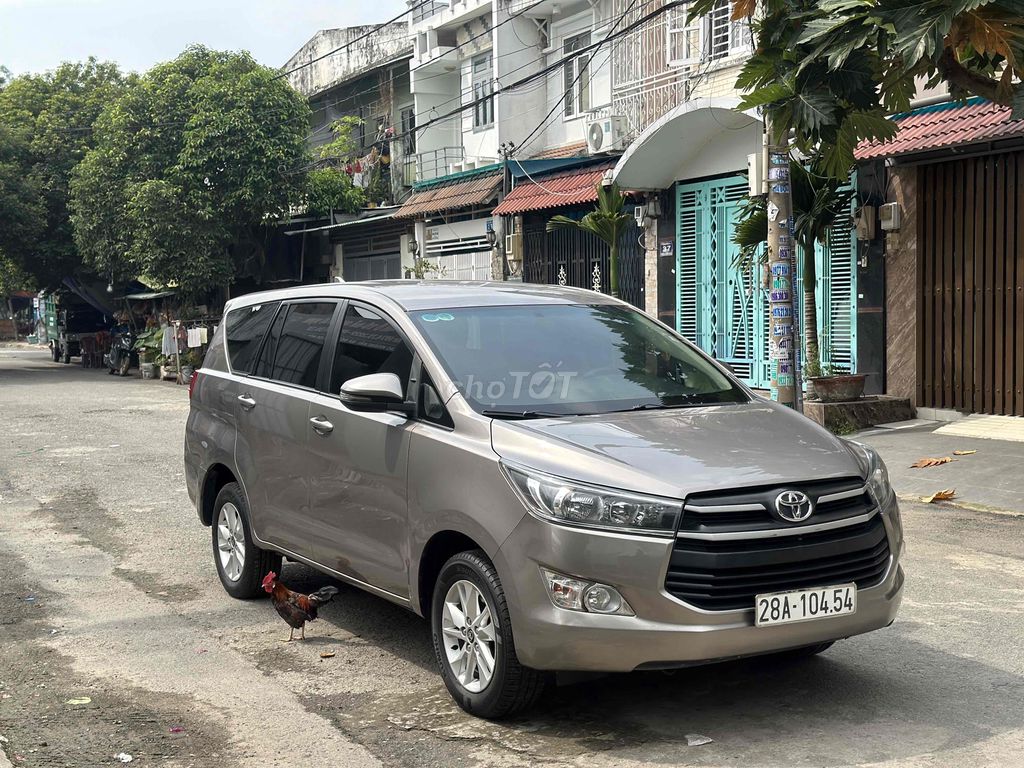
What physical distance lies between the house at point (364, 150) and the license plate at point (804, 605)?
2444 centimetres

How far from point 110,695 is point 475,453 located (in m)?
2.01

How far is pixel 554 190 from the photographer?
20.9 m

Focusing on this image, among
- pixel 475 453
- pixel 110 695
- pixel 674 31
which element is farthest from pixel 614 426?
pixel 674 31

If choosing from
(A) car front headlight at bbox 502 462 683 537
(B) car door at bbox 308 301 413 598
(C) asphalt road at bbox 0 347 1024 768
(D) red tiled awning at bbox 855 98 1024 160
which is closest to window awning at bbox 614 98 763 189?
(D) red tiled awning at bbox 855 98 1024 160

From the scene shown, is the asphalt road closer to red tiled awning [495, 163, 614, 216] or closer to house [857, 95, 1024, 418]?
house [857, 95, 1024, 418]

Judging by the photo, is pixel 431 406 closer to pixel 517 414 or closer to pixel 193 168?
pixel 517 414

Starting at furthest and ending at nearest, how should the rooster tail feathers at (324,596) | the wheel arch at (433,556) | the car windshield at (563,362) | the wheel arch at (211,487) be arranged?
1. the wheel arch at (211,487)
2. the rooster tail feathers at (324,596)
3. the car windshield at (563,362)
4. the wheel arch at (433,556)

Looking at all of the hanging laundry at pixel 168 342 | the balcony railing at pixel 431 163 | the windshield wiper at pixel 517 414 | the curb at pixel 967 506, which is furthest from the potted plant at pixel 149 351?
the windshield wiper at pixel 517 414

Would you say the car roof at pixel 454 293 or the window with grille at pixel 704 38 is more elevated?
the window with grille at pixel 704 38

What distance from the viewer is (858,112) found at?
8.01 metres

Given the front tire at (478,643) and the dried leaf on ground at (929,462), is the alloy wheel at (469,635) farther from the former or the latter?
the dried leaf on ground at (929,462)

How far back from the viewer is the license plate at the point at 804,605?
4.20 metres

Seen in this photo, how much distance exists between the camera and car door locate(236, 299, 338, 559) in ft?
19.5

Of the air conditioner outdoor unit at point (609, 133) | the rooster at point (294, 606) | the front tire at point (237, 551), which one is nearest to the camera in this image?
the rooster at point (294, 606)
